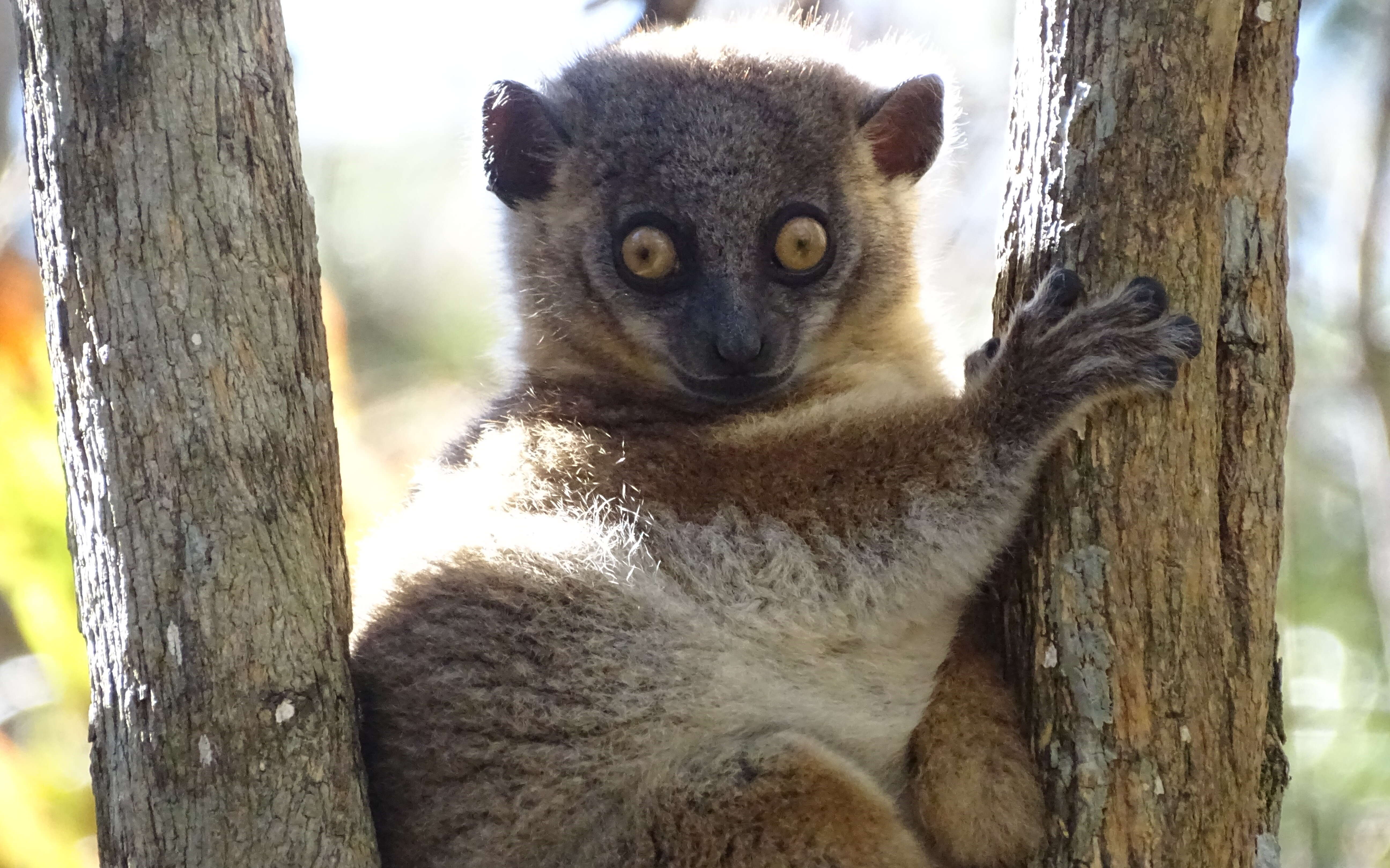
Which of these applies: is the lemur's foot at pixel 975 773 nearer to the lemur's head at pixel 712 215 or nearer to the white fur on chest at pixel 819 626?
the white fur on chest at pixel 819 626

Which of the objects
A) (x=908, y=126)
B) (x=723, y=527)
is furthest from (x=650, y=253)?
(x=908, y=126)

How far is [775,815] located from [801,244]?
1730 millimetres

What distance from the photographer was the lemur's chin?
3.92m

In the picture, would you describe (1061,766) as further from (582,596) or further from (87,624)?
(87,624)

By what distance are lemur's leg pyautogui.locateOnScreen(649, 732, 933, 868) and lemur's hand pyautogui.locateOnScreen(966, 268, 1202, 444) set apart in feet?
3.21

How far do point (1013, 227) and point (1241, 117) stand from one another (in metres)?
0.59

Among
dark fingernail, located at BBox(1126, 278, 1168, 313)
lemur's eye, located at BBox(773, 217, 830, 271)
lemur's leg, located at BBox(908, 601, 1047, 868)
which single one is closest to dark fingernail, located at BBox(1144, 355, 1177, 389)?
dark fingernail, located at BBox(1126, 278, 1168, 313)

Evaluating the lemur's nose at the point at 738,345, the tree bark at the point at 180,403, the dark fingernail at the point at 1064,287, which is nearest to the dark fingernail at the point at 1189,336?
the dark fingernail at the point at 1064,287

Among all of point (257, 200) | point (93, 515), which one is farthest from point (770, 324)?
point (93, 515)

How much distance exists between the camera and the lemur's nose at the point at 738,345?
376 cm

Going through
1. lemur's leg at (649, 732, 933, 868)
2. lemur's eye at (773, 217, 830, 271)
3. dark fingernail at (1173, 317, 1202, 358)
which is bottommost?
lemur's leg at (649, 732, 933, 868)

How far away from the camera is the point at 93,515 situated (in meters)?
2.94

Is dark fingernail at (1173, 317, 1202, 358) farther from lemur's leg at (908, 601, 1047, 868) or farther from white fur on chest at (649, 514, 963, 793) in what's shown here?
lemur's leg at (908, 601, 1047, 868)

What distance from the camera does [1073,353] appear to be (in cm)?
323
